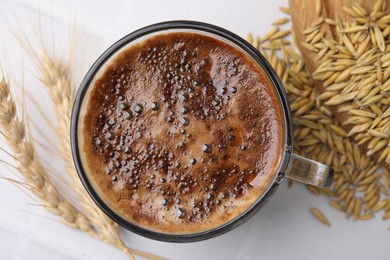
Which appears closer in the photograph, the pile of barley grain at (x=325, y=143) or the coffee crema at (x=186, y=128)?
the coffee crema at (x=186, y=128)

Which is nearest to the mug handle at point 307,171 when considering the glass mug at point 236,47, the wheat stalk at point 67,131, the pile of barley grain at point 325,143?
the glass mug at point 236,47

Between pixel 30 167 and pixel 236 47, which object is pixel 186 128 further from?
pixel 30 167

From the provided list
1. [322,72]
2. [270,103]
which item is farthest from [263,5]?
[270,103]

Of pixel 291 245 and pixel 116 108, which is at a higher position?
pixel 116 108

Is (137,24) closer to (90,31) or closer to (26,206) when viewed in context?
(90,31)

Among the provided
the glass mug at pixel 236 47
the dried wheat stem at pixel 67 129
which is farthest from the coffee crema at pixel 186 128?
the dried wheat stem at pixel 67 129

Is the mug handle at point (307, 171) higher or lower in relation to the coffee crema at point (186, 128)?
lower

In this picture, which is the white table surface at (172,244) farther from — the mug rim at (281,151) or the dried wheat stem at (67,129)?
the mug rim at (281,151)
